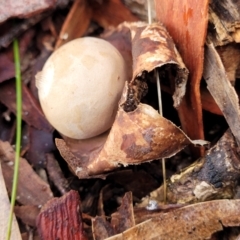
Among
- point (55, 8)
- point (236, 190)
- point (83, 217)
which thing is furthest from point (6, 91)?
point (236, 190)

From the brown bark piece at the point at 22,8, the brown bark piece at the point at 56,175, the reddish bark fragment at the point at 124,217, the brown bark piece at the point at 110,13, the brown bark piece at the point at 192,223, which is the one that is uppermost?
the brown bark piece at the point at 22,8

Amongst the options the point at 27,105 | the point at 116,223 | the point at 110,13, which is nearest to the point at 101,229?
the point at 116,223

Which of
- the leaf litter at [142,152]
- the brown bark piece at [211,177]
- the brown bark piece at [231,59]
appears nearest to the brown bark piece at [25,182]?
the leaf litter at [142,152]

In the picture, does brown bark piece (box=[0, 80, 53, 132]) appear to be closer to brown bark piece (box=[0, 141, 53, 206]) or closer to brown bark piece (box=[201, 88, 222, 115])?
brown bark piece (box=[0, 141, 53, 206])

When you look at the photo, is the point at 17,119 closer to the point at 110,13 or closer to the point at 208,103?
the point at 110,13

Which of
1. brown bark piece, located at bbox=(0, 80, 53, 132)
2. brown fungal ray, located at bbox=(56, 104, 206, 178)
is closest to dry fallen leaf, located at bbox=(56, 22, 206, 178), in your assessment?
brown fungal ray, located at bbox=(56, 104, 206, 178)

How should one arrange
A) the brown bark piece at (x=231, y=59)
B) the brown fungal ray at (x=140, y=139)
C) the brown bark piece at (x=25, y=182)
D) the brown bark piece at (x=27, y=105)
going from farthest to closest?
the brown bark piece at (x=27, y=105), the brown bark piece at (x=25, y=182), the brown bark piece at (x=231, y=59), the brown fungal ray at (x=140, y=139)

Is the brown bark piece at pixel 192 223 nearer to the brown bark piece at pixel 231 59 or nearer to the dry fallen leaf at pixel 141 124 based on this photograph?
the dry fallen leaf at pixel 141 124

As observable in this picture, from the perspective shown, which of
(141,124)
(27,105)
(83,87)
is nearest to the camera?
(141,124)
